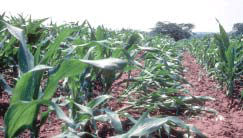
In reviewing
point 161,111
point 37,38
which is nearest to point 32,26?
point 37,38

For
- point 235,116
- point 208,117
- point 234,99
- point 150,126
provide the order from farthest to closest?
point 234,99 < point 235,116 < point 208,117 < point 150,126

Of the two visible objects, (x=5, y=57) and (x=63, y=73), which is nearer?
(x=63, y=73)

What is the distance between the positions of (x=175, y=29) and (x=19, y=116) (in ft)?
104

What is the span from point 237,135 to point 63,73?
1148 millimetres

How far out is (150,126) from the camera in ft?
2.78

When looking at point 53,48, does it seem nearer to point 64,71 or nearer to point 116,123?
point 64,71

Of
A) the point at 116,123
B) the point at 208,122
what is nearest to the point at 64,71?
the point at 116,123

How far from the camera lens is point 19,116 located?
704 mm

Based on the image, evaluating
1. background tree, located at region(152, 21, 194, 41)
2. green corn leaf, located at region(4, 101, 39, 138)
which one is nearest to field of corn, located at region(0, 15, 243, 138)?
green corn leaf, located at region(4, 101, 39, 138)

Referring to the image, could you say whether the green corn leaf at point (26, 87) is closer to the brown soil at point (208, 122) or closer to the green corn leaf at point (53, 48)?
the green corn leaf at point (53, 48)

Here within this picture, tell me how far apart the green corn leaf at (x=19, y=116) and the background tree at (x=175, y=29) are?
28.7 m

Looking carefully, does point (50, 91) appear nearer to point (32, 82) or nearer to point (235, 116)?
point (32, 82)

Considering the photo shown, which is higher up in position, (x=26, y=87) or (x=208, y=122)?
(x=26, y=87)

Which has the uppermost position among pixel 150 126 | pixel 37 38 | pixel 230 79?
pixel 37 38
